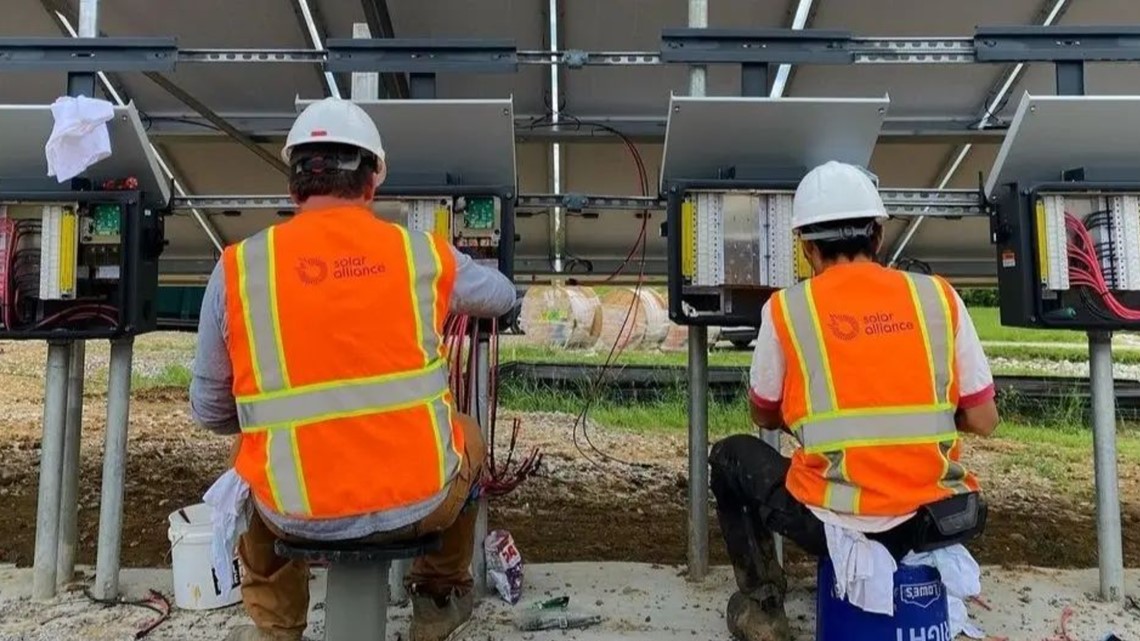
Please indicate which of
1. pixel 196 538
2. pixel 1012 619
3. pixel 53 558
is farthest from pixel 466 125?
pixel 1012 619

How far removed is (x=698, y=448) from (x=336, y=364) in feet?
4.32

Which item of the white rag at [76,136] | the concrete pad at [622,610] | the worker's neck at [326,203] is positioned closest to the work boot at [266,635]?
the concrete pad at [622,610]

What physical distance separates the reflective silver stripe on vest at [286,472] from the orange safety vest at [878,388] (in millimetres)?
994

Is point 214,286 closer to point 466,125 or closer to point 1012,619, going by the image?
point 466,125

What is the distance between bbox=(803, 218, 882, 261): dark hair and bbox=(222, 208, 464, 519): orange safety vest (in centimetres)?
89

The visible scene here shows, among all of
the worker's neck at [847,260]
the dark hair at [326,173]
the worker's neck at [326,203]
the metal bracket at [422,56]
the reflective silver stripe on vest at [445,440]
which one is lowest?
the reflective silver stripe on vest at [445,440]

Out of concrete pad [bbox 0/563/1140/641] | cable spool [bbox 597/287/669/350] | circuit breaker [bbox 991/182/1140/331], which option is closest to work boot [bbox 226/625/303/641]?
concrete pad [bbox 0/563/1140/641]

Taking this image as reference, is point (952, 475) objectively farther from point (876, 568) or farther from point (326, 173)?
point (326, 173)

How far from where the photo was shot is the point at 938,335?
150cm

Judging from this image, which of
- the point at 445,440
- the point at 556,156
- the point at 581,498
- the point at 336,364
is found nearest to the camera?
the point at 336,364

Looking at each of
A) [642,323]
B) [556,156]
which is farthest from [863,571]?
[642,323]

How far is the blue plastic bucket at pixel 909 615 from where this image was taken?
4.87 feet

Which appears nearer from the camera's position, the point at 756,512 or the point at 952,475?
the point at 952,475

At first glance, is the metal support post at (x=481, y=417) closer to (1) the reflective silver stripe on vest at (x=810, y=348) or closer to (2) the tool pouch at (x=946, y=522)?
(1) the reflective silver stripe on vest at (x=810, y=348)
